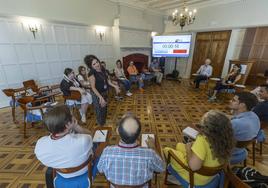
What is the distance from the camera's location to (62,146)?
0.95 m

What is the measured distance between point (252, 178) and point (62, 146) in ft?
4.55

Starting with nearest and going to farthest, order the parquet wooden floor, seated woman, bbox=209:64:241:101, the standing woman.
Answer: the parquet wooden floor → the standing woman → seated woman, bbox=209:64:241:101

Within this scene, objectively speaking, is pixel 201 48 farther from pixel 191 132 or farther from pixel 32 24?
pixel 32 24

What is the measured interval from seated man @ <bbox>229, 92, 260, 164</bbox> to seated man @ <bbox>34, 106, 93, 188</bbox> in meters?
1.38

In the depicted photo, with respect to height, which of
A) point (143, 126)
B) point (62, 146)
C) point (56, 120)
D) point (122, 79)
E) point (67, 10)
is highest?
point (67, 10)

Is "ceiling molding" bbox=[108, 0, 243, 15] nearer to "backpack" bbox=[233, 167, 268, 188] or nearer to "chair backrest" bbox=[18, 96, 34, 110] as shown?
"chair backrest" bbox=[18, 96, 34, 110]

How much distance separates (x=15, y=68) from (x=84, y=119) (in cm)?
253

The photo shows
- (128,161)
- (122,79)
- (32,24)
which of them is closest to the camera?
(128,161)

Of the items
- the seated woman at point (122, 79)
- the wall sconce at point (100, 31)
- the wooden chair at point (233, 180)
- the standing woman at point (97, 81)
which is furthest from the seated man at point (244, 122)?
the wall sconce at point (100, 31)

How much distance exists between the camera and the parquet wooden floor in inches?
66.2

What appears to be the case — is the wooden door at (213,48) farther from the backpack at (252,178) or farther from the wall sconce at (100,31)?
the backpack at (252,178)

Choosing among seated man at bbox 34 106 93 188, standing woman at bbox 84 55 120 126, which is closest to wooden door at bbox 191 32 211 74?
Answer: standing woman at bbox 84 55 120 126

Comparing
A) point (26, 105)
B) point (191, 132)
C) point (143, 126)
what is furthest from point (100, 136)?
point (26, 105)

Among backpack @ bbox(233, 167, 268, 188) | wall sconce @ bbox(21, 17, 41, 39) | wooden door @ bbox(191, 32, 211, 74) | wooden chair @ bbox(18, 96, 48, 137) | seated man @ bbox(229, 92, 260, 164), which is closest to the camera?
backpack @ bbox(233, 167, 268, 188)
